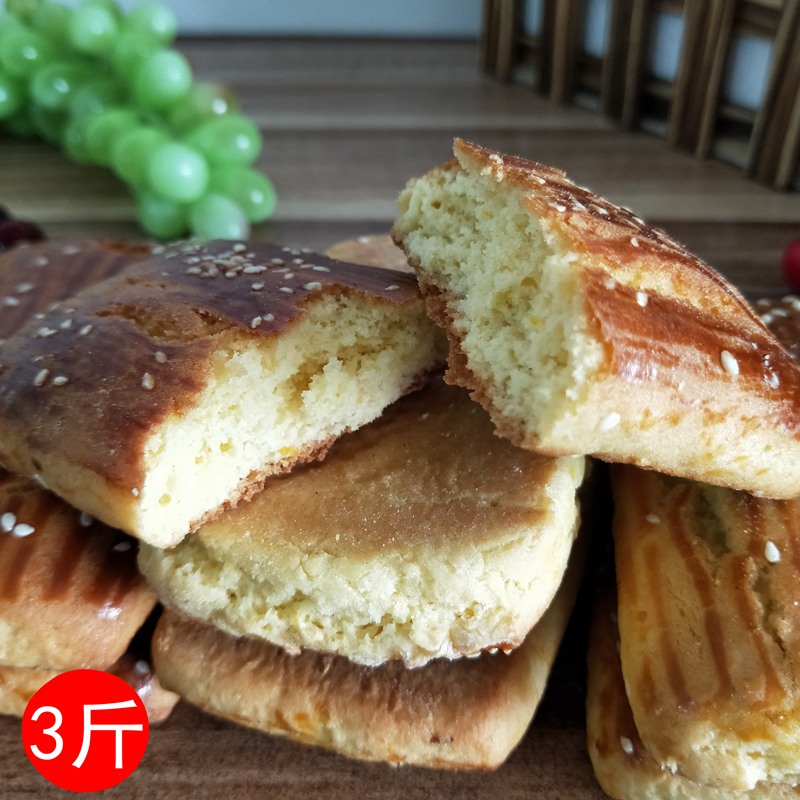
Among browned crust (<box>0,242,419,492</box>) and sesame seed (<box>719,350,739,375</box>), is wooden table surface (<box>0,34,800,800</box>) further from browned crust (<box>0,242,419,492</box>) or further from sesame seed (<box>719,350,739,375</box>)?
sesame seed (<box>719,350,739,375</box>)

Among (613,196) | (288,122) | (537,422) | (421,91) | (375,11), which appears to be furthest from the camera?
(375,11)

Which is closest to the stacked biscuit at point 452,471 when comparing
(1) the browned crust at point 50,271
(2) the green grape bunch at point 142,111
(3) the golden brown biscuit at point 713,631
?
(3) the golden brown biscuit at point 713,631

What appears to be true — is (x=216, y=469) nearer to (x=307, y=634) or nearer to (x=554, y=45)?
(x=307, y=634)

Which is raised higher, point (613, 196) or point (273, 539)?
point (273, 539)

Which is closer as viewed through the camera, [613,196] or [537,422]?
[537,422]

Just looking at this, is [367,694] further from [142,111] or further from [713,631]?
[142,111]

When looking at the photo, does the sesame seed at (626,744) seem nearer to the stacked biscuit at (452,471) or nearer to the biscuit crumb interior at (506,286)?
the stacked biscuit at (452,471)

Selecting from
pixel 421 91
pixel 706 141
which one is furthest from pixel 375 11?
pixel 706 141
